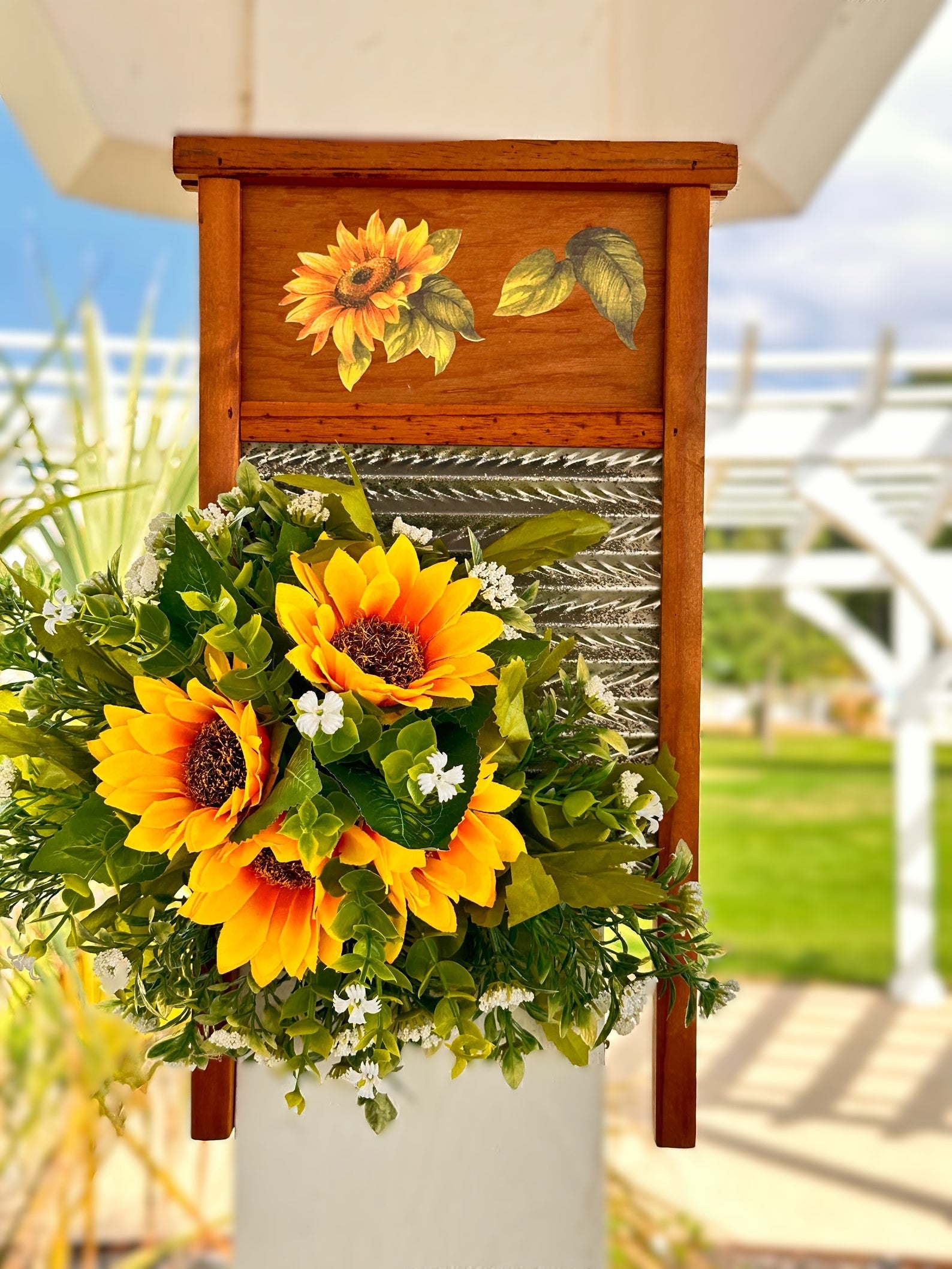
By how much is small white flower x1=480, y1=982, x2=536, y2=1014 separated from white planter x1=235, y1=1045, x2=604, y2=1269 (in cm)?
22

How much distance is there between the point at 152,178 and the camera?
1.09m

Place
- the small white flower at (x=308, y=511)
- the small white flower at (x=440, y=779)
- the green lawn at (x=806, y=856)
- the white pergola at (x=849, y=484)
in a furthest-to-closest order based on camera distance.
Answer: the green lawn at (x=806, y=856) < the white pergola at (x=849, y=484) < the small white flower at (x=308, y=511) < the small white flower at (x=440, y=779)

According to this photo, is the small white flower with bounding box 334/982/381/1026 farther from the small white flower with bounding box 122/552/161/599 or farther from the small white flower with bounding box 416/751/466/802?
the small white flower with bounding box 122/552/161/599

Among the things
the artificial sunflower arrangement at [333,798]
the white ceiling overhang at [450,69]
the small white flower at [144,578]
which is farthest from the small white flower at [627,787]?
the white ceiling overhang at [450,69]

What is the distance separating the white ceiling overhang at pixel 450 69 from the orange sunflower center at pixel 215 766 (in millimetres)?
624

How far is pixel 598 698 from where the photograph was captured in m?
0.71

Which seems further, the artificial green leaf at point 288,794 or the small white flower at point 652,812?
the small white flower at point 652,812

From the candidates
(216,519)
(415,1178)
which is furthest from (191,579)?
(415,1178)

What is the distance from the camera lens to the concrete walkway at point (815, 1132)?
11.5 feet

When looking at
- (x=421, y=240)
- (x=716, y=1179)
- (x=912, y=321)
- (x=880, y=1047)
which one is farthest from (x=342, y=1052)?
(x=912, y=321)

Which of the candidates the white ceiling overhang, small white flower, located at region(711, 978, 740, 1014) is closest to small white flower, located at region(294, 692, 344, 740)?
small white flower, located at region(711, 978, 740, 1014)

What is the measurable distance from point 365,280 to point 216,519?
0.21 m

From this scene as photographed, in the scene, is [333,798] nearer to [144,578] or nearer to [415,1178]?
[144,578]

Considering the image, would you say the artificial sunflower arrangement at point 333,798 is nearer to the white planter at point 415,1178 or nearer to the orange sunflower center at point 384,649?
the orange sunflower center at point 384,649
